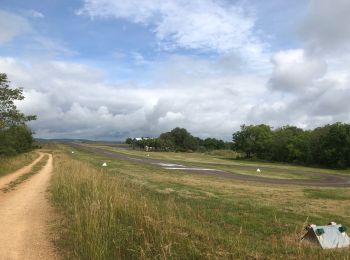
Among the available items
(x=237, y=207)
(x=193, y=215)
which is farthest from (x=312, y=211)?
(x=193, y=215)

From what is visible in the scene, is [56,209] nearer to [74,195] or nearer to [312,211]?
[74,195]

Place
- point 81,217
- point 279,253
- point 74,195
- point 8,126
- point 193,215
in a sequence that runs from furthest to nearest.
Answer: point 8,126, point 74,195, point 193,215, point 81,217, point 279,253

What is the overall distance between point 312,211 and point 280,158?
74.8m

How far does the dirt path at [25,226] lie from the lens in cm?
854

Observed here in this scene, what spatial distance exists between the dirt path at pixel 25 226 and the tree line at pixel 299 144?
57.5 m

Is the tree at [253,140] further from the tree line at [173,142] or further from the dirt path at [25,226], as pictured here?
the dirt path at [25,226]

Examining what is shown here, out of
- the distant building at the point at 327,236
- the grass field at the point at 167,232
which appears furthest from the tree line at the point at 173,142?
the distant building at the point at 327,236

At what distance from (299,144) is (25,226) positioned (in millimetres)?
77275

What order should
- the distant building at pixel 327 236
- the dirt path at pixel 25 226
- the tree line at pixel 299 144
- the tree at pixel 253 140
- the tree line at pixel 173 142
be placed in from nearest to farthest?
the dirt path at pixel 25 226, the distant building at pixel 327 236, the tree line at pixel 299 144, the tree at pixel 253 140, the tree line at pixel 173 142

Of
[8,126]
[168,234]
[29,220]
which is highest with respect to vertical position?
[8,126]

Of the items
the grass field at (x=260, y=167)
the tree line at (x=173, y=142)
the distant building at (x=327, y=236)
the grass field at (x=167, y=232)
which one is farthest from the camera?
the tree line at (x=173, y=142)

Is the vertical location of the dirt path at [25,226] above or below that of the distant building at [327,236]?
below

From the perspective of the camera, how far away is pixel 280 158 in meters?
89.1

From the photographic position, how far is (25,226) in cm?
1113
